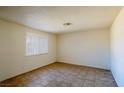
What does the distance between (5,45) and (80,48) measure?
4.06 meters

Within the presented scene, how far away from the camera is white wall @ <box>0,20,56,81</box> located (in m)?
3.36

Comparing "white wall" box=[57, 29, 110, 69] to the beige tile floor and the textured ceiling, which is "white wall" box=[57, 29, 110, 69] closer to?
the beige tile floor

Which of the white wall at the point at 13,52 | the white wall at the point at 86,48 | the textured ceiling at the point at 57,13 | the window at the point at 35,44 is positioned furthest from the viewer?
the white wall at the point at 86,48

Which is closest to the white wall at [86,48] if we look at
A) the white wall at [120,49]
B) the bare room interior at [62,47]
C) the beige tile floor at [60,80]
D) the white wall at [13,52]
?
the bare room interior at [62,47]

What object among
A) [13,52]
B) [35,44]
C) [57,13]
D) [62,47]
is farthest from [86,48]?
[13,52]

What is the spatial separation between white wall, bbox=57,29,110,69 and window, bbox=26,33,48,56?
1.37m

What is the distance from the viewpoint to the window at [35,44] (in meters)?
4.65

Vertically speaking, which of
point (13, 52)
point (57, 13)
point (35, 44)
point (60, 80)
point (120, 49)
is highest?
point (57, 13)

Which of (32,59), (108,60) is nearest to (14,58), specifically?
(32,59)

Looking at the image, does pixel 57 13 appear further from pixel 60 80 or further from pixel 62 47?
pixel 62 47

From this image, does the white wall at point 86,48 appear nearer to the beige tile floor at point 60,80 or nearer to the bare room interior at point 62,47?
the bare room interior at point 62,47

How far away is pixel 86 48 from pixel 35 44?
2.92 m

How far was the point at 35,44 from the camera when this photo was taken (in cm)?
516
